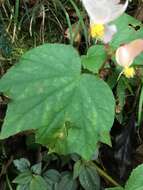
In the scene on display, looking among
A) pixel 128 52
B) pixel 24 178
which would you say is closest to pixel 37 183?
pixel 24 178

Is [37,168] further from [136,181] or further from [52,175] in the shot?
[136,181]

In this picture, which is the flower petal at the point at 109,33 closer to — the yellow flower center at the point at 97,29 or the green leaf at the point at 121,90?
the yellow flower center at the point at 97,29

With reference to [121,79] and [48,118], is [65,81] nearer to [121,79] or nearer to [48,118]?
[48,118]

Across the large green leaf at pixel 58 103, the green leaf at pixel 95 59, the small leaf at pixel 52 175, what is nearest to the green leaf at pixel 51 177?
the small leaf at pixel 52 175

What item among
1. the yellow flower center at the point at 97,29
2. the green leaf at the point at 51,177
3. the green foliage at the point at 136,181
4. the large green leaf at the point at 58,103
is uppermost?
the yellow flower center at the point at 97,29

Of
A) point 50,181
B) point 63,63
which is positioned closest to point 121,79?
point 63,63
